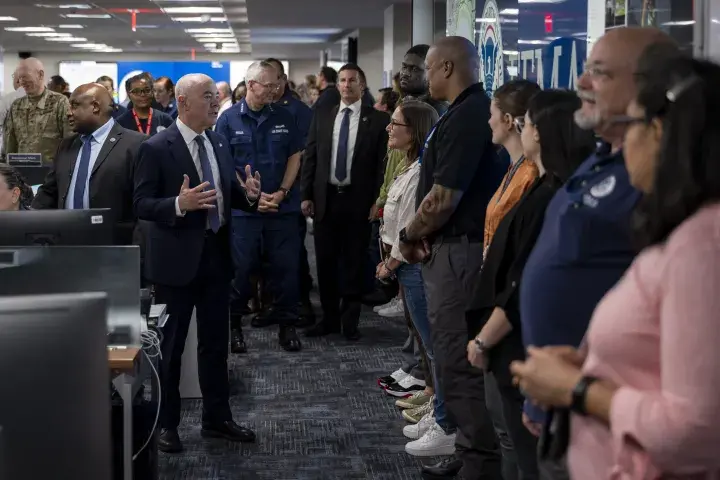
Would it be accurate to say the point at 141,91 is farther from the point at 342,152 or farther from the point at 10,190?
the point at 10,190

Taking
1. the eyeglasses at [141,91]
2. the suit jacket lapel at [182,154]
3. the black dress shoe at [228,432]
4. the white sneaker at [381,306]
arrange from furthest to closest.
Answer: the white sneaker at [381,306]
the eyeglasses at [141,91]
the black dress shoe at [228,432]
the suit jacket lapel at [182,154]

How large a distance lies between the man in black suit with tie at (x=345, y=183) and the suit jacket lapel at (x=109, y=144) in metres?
1.74

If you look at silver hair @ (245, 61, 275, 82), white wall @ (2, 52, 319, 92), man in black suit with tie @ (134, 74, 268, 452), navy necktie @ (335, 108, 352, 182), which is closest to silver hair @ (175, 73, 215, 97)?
man in black suit with tie @ (134, 74, 268, 452)

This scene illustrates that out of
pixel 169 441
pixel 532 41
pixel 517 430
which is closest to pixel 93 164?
pixel 169 441

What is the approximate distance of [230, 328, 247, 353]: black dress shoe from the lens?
587 centimetres

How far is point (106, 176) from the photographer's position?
449 cm

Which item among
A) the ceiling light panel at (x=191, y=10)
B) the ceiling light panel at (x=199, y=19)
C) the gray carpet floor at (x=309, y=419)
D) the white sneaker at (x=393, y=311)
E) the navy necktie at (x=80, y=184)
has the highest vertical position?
the ceiling light panel at (x=199, y=19)

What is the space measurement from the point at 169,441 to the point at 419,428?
3.66ft

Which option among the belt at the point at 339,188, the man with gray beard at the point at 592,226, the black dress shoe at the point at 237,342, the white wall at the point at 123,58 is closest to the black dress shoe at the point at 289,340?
the black dress shoe at the point at 237,342

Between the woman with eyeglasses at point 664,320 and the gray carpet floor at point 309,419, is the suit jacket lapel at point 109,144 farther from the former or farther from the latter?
the woman with eyeglasses at point 664,320

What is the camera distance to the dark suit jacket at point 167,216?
12.6ft

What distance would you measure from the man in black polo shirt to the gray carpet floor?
48 centimetres

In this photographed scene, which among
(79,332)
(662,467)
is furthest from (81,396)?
(662,467)

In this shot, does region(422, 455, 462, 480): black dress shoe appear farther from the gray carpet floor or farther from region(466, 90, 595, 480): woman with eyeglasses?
region(466, 90, 595, 480): woman with eyeglasses
